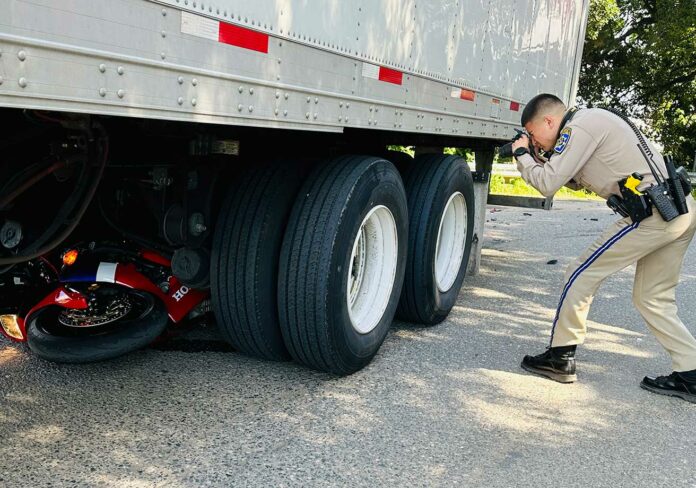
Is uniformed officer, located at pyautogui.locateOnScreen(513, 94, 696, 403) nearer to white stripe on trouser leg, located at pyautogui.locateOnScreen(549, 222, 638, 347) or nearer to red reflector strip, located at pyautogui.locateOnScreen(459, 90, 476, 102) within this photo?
white stripe on trouser leg, located at pyautogui.locateOnScreen(549, 222, 638, 347)

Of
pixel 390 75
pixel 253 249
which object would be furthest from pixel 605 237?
pixel 253 249

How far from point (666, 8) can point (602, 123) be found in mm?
19592

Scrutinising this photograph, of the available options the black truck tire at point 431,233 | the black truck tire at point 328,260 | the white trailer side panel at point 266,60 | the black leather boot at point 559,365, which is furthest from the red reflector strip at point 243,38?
the black leather boot at point 559,365

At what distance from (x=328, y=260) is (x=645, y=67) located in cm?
2251

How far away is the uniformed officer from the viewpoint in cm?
373

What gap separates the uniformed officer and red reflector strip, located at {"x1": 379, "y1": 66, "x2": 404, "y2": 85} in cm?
86

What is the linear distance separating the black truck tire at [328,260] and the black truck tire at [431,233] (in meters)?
0.72

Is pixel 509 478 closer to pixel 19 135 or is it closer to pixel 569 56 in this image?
pixel 19 135

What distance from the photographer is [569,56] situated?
276 inches

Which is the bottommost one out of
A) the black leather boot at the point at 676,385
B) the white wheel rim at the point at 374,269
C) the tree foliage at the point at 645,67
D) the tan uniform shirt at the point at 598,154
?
the black leather boot at the point at 676,385

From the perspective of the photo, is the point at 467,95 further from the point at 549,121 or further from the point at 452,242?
the point at 452,242

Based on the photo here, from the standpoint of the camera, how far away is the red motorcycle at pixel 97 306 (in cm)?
331

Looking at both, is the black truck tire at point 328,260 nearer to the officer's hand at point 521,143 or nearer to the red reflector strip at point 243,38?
the officer's hand at point 521,143

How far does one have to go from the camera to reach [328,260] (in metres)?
3.33
